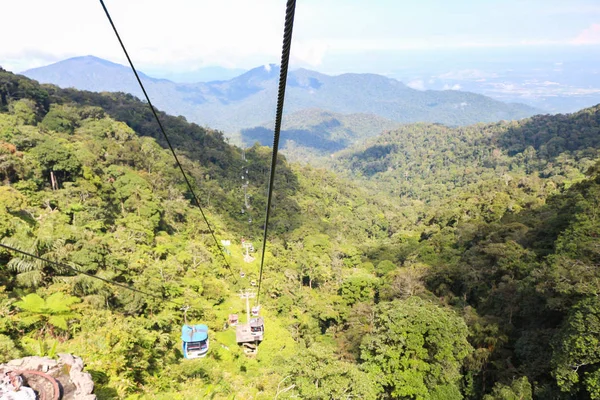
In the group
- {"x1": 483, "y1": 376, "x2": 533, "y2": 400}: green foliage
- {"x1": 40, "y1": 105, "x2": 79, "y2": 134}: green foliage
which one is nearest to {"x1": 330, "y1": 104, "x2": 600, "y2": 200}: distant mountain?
{"x1": 483, "y1": 376, "x2": 533, "y2": 400}: green foliage

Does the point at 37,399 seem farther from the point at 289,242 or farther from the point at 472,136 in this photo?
the point at 472,136

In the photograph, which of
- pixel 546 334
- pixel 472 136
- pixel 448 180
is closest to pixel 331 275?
pixel 546 334

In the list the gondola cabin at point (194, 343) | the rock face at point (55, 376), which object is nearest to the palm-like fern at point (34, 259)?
the gondola cabin at point (194, 343)

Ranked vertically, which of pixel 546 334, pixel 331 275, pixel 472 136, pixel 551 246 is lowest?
pixel 331 275

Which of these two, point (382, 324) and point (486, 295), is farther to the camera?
point (486, 295)

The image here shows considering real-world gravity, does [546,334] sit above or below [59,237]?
below

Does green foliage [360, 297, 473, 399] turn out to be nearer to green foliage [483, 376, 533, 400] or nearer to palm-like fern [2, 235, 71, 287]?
green foliage [483, 376, 533, 400]

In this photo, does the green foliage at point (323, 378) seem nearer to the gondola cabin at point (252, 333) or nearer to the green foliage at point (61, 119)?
the gondola cabin at point (252, 333)
